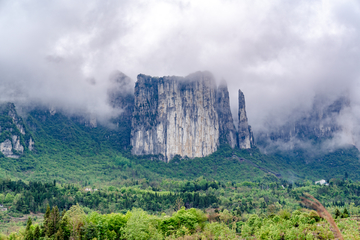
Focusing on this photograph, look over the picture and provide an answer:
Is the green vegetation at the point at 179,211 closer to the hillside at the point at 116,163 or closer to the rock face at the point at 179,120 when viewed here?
the hillside at the point at 116,163

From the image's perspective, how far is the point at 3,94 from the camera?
167000 mm

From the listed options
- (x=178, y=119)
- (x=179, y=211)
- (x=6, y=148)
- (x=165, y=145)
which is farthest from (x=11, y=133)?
(x=179, y=211)

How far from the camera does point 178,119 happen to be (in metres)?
187

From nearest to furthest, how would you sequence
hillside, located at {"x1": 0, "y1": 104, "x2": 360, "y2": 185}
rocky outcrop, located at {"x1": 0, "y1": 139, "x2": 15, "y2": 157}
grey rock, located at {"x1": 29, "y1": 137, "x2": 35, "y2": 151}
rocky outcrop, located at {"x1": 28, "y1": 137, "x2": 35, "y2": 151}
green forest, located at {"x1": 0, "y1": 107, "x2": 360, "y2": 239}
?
1. green forest, located at {"x1": 0, "y1": 107, "x2": 360, "y2": 239}
2. rocky outcrop, located at {"x1": 0, "y1": 139, "x2": 15, "y2": 157}
3. hillside, located at {"x1": 0, "y1": 104, "x2": 360, "y2": 185}
4. rocky outcrop, located at {"x1": 28, "y1": 137, "x2": 35, "y2": 151}
5. grey rock, located at {"x1": 29, "y1": 137, "x2": 35, "y2": 151}

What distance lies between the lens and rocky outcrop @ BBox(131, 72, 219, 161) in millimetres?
184875

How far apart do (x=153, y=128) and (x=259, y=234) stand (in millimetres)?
151404

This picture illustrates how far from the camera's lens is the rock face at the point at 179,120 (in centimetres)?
18488

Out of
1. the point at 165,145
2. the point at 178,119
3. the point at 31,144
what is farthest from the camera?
the point at 178,119

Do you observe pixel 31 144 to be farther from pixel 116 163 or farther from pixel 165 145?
pixel 165 145

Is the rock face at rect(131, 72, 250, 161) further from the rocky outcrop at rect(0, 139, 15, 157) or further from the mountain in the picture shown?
the rocky outcrop at rect(0, 139, 15, 157)

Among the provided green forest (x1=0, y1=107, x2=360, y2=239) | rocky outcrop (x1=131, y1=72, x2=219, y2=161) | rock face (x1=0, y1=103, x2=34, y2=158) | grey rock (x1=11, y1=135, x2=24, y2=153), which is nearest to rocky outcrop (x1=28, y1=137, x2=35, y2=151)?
rock face (x1=0, y1=103, x2=34, y2=158)

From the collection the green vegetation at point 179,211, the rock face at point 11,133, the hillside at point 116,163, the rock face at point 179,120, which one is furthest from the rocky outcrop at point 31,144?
the green vegetation at point 179,211

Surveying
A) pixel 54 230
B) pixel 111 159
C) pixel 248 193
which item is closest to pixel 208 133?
pixel 111 159

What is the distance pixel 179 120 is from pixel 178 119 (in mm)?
817
